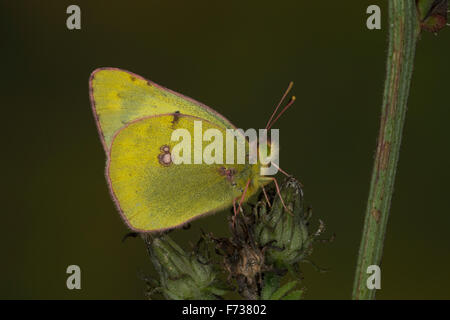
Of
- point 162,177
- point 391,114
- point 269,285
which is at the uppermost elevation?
point 391,114

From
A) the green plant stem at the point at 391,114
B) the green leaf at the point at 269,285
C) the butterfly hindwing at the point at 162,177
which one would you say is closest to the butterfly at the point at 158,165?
the butterfly hindwing at the point at 162,177

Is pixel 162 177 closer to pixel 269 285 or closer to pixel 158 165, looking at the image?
pixel 158 165

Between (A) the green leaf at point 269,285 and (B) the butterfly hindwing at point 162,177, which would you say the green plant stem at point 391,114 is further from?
(B) the butterfly hindwing at point 162,177

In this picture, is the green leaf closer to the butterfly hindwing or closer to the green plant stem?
the butterfly hindwing

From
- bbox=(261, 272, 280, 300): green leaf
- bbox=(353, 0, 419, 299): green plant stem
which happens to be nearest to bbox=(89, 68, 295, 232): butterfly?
bbox=(261, 272, 280, 300): green leaf

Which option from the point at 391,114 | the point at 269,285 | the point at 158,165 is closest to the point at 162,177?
the point at 158,165

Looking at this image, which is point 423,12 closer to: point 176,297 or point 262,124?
point 176,297
